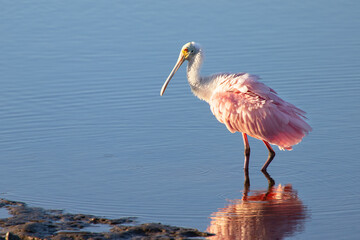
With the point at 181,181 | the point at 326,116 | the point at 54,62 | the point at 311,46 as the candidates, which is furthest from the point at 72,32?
the point at 181,181

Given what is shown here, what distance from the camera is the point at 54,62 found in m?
17.0

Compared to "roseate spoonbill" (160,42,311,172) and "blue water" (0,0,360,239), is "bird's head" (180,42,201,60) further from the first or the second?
"blue water" (0,0,360,239)

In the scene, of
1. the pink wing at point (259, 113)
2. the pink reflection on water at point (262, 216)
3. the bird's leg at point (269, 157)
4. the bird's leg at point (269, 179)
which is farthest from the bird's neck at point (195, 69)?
the pink reflection on water at point (262, 216)

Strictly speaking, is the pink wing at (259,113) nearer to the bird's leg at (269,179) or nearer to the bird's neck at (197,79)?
the bird's leg at (269,179)

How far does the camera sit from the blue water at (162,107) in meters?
10.1

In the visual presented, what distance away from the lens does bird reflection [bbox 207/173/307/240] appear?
860 centimetres

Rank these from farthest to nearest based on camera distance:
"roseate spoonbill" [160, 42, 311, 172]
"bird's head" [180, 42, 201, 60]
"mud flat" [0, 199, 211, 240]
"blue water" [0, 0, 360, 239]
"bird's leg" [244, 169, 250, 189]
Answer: "bird's head" [180, 42, 201, 60] → "roseate spoonbill" [160, 42, 311, 172] → "bird's leg" [244, 169, 250, 189] → "blue water" [0, 0, 360, 239] → "mud flat" [0, 199, 211, 240]

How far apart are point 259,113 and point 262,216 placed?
7.12 feet

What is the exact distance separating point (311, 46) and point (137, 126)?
6016 mm

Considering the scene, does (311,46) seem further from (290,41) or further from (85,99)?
(85,99)

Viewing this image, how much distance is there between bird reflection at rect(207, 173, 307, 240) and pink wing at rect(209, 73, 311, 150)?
0.87m

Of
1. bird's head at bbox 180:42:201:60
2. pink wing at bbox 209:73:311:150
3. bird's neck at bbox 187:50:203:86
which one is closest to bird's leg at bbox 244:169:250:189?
pink wing at bbox 209:73:311:150

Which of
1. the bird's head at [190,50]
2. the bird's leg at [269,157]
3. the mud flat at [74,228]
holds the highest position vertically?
the bird's head at [190,50]

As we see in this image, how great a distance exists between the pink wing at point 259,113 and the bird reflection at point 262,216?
873 mm
